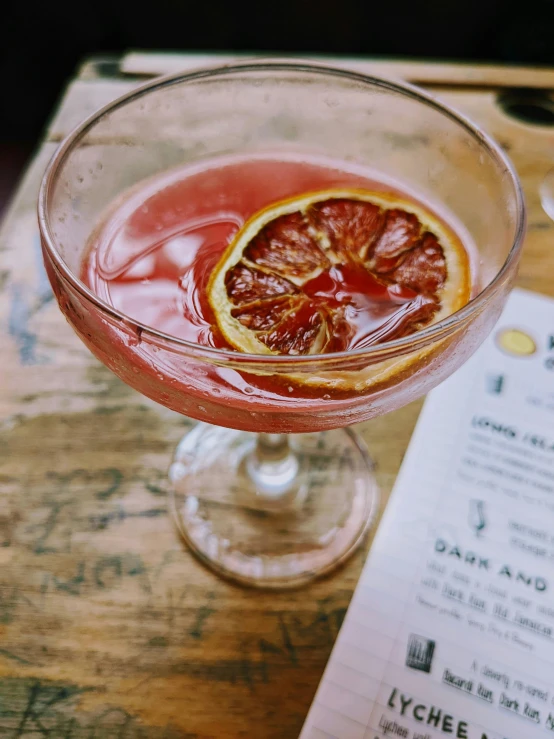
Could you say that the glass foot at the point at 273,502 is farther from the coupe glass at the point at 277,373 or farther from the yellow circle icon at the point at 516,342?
the yellow circle icon at the point at 516,342

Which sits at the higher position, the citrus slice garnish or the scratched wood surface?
the citrus slice garnish

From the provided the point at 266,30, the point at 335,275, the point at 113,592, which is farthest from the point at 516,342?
the point at 266,30

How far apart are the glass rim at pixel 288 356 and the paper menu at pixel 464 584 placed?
11.3 inches

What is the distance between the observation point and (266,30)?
2121 mm

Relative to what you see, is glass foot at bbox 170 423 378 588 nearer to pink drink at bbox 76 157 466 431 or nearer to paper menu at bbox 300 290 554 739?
paper menu at bbox 300 290 554 739

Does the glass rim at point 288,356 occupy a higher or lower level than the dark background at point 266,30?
lower

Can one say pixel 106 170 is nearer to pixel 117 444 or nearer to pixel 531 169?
pixel 117 444

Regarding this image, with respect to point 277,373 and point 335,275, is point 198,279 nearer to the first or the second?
point 335,275

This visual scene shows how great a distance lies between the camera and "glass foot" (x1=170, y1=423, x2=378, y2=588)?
2.50 feet

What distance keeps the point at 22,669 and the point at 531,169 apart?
1064mm

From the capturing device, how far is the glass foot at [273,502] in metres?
0.76

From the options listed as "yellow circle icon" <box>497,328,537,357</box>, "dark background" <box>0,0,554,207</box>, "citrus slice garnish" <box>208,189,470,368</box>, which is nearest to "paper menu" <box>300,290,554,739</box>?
"yellow circle icon" <box>497,328,537,357</box>

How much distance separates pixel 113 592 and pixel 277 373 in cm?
38

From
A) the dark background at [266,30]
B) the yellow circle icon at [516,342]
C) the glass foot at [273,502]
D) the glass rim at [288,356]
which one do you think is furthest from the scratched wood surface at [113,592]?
the dark background at [266,30]
